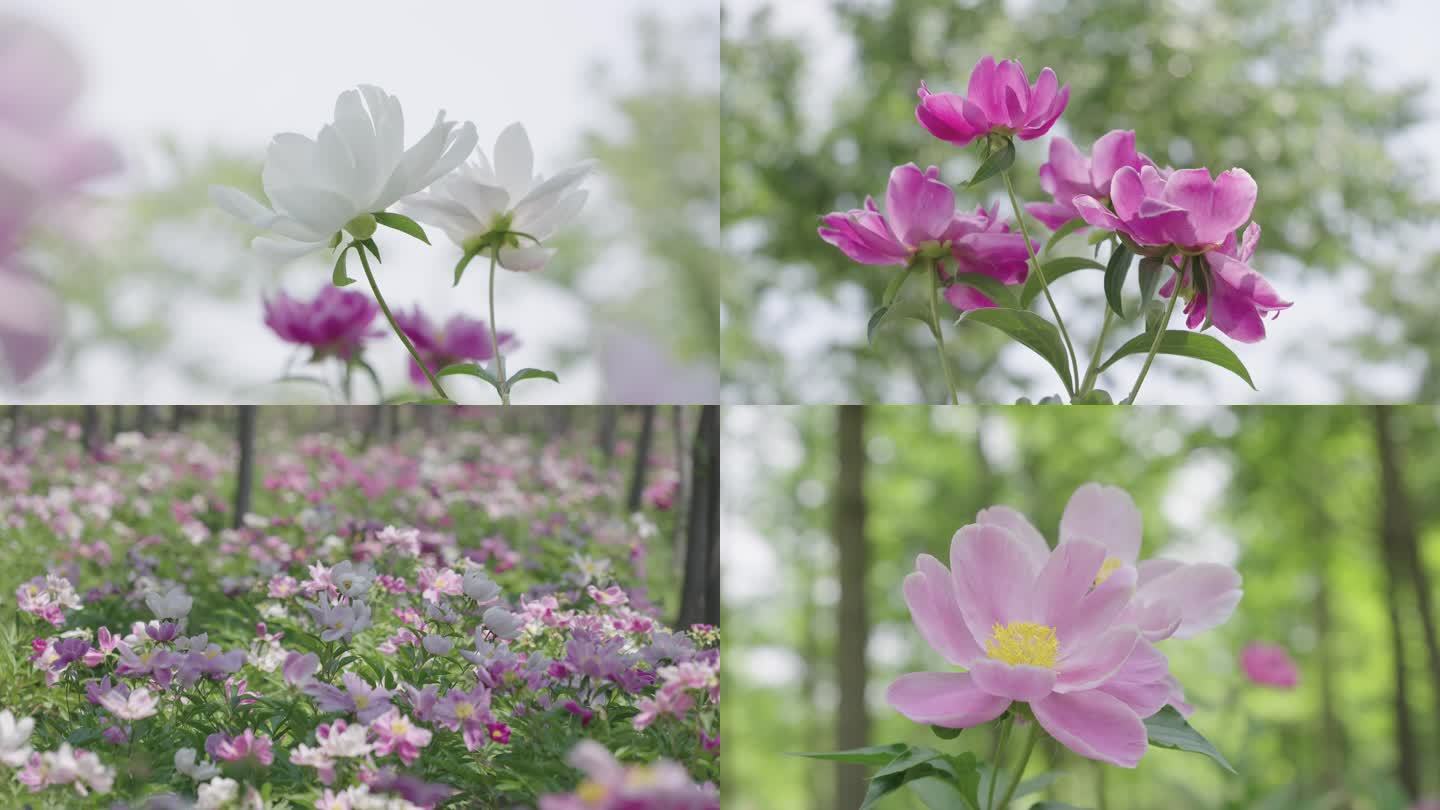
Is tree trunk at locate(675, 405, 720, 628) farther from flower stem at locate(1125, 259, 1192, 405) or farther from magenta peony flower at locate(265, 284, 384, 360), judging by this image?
magenta peony flower at locate(265, 284, 384, 360)

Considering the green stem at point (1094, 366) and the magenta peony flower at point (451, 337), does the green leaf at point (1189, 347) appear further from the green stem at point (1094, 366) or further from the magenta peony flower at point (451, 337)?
the magenta peony flower at point (451, 337)

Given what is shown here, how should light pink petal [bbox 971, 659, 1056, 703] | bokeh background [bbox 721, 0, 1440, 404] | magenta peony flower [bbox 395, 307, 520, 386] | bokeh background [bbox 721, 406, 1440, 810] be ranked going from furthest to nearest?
1. bokeh background [bbox 721, 0, 1440, 404]
2. bokeh background [bbox 721, 406, 1440, 810]
3. magenta peony flower [bbox 395, 307, 520, 386]
4. light pink petal [bbox 971, 659, 1056, 703]

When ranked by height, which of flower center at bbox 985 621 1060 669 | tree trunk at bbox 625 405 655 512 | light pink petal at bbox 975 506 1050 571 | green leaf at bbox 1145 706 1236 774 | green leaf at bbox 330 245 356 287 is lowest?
green leaf at bbox 1145 706 1236 774

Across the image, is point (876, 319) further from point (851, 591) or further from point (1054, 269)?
point (851, 591)

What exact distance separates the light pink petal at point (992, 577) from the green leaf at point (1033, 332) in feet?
0.60

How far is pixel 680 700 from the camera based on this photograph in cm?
59

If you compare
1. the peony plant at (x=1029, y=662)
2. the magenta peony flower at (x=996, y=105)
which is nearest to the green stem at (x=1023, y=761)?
the peony plant at (x=1029, y=662)

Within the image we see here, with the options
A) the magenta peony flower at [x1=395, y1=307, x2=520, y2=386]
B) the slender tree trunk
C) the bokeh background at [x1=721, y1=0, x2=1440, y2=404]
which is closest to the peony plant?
the magenta peony flower at [x1=395, y1=307, x2=520, y2=386]

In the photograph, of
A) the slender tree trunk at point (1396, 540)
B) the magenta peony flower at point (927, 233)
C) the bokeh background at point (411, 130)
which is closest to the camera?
the magenta peony flower at point (927, 233)

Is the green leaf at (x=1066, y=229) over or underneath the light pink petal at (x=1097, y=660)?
over

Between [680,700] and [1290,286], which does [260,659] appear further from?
[1290,286]

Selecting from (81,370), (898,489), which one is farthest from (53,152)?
(898,489)

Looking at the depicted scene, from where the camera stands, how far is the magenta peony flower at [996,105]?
0.64 meters

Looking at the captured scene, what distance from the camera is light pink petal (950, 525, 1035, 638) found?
492 mm
